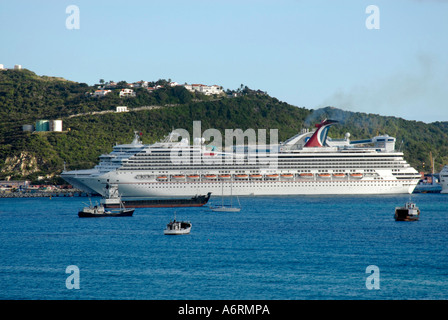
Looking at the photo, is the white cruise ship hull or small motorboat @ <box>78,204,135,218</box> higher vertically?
the white cruise ship hull

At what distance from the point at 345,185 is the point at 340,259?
46.8 metres

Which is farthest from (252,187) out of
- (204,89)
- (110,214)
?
(204,89)

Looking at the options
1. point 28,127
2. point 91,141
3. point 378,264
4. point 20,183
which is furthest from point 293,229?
point 28,127

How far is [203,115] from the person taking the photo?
135750mm

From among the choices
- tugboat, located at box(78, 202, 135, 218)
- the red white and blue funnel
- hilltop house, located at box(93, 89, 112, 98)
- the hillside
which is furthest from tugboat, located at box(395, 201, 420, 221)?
hilltop house, located at box(93, 89, 112, 98)

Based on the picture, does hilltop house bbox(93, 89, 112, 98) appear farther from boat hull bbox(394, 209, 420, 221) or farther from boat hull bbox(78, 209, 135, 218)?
boat hull bbox(394, 209, 420, 221)

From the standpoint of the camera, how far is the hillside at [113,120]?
110m

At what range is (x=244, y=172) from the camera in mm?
80312

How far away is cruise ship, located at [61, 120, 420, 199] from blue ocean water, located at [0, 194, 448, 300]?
20.5 m

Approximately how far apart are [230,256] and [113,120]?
94.5 meters

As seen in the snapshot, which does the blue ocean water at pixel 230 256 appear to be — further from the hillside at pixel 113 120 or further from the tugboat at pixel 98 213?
the hillside at pixel 113 120

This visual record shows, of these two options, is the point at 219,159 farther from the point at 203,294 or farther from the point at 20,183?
the point at 203,294

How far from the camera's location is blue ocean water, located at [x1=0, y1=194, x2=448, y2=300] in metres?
28.5

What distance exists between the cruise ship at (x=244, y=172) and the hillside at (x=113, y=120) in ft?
58.0
